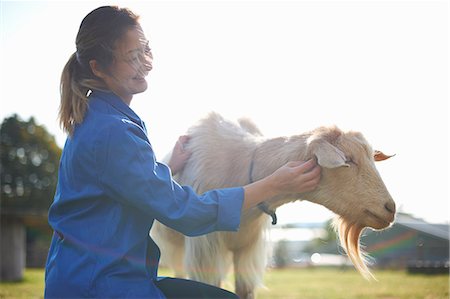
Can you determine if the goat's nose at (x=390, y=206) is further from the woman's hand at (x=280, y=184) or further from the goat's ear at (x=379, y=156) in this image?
the woman's hand at (x=280, y=184)

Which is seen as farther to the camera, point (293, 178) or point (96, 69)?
point (293, 178)

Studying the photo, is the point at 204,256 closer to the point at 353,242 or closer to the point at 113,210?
the point at 353,242

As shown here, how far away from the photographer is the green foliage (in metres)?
28.0

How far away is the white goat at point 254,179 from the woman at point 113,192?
101 centimetres

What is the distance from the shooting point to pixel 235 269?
15.7 ft

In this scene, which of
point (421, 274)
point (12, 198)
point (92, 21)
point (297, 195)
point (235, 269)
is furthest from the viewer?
point (12, 198)

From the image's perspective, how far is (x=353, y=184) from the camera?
3.45 metres

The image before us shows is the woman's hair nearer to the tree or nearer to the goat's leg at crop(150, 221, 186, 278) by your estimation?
the goat's leg at crop(150, 221, 186, 278)

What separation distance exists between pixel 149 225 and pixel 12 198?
2843 centimetres

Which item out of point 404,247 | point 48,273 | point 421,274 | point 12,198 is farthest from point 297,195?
point 12,198

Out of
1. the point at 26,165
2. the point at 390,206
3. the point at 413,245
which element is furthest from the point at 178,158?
the point at 26,165

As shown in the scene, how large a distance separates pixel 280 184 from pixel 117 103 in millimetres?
859

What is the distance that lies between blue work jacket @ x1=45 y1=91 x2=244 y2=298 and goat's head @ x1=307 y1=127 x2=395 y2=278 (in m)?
1.24

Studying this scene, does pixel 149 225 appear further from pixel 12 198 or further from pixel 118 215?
pixel 12 198
